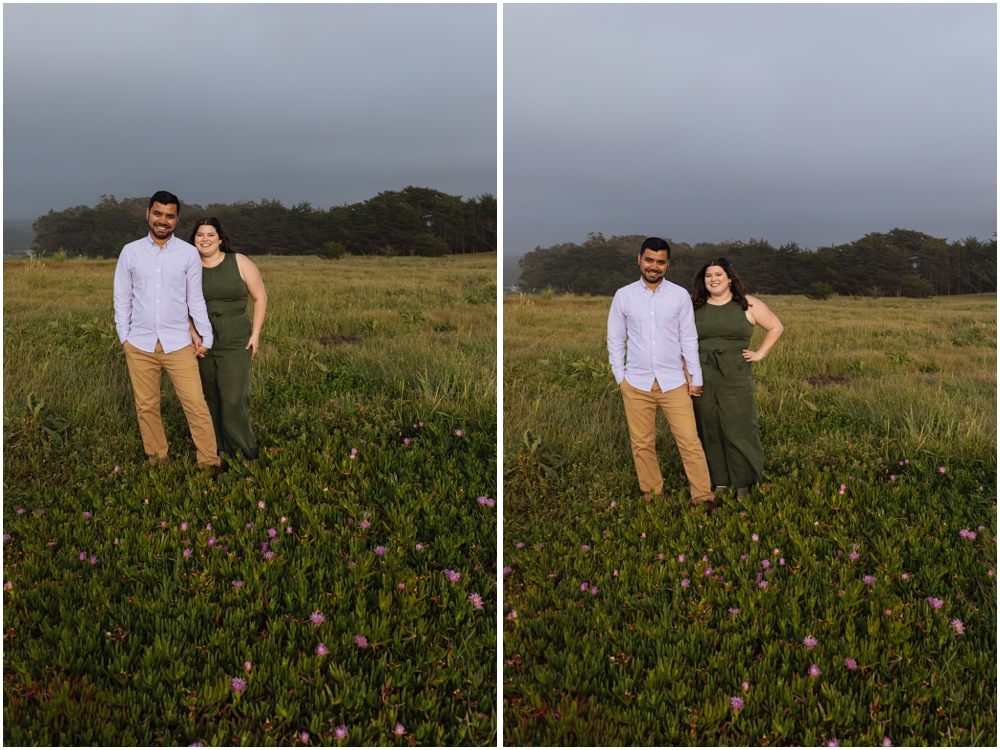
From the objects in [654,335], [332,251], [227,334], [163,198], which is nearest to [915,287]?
[654,335]

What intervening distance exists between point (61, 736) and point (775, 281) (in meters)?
4.99

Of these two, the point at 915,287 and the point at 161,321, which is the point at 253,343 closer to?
the point at 161,321

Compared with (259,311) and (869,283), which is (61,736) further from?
(869,283)

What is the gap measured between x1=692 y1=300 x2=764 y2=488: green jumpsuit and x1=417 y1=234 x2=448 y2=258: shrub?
2.29 m

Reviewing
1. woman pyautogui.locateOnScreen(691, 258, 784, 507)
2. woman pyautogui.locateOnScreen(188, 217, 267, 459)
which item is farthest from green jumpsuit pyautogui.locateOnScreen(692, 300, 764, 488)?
woman pyautogui.locateOnScreen(188, 217, 267, 459)

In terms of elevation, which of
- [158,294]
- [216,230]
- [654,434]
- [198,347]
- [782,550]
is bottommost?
[782,550]

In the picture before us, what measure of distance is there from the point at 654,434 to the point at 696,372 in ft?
1.45

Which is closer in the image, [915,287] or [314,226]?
[314,226]

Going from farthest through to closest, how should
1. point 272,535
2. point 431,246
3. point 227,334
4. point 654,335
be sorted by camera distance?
point 431,246
point 227,334
point 654,335
point 272,535

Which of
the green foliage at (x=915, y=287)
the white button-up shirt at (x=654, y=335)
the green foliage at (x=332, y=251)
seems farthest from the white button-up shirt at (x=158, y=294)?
the green foliage at (x=915, y=287)

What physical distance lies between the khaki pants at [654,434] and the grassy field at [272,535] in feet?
3.13

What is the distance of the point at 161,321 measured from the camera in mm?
3639

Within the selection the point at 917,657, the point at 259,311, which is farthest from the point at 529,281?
the point at 917,657

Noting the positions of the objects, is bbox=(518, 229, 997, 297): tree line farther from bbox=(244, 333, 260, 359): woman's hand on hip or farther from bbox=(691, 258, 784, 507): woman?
bbox=(244, 333, 260, 359): woman's hand on hip
